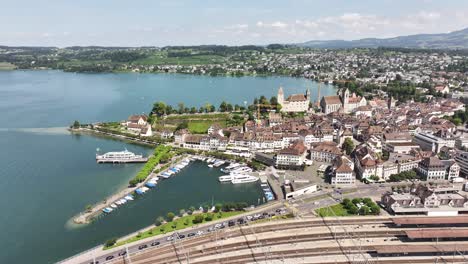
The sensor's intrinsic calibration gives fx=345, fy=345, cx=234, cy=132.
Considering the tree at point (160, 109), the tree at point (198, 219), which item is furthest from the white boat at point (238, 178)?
the tree at point (160, 109)

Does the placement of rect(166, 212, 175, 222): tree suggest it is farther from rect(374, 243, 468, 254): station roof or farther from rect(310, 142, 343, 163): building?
rect(310, 142, 343, 163): building

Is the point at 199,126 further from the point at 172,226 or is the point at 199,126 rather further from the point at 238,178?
the point at 172,226

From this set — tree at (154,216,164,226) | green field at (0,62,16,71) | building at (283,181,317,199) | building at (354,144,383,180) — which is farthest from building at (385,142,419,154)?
green field at (0,62,16,71)

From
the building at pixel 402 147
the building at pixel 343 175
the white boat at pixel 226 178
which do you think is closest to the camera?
the building at pixel 343 175

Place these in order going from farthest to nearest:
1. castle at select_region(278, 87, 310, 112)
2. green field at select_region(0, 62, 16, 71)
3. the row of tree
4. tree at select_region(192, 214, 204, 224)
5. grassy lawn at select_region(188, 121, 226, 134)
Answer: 1. green field at select_region(0, 62, 16, 71)
2. castle at select_region(278, 87, 310, 112)
3. grassy lawn at select_region(188, 121, 226, 134)
4. the row of tree
5. tree at select_region(192, 214, 204, 224)

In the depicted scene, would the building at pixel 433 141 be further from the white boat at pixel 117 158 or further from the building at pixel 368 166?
the white boat at pixel 117 158
